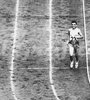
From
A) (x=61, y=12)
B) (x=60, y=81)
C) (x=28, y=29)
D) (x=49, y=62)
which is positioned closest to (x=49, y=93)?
(x=60, y=81)

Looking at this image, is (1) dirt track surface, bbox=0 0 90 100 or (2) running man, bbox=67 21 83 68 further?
(2) running man, bbox=67 21 83 68

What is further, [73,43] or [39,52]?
[39,52]

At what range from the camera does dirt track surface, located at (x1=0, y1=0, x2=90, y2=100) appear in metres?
19.0

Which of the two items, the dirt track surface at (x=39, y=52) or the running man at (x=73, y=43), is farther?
the running man at (x=73, y=43)

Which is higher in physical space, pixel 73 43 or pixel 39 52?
pixel 73 43

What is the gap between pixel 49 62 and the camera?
2166cm

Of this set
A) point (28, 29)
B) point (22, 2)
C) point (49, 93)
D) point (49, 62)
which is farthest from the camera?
point (22, 2)

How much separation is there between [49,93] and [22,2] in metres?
8.90

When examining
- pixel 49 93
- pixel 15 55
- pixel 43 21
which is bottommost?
pixel 49 93

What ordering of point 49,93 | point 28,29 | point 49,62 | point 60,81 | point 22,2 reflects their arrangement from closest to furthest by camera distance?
point 49,93 → point 60,81 → point 49,62 → point 28,29 → point 22,2

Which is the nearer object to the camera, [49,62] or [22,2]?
[49,62]

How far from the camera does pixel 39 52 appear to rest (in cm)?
2233

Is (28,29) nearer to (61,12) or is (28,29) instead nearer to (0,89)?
(61,12)

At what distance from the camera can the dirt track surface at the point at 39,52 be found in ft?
62.4
